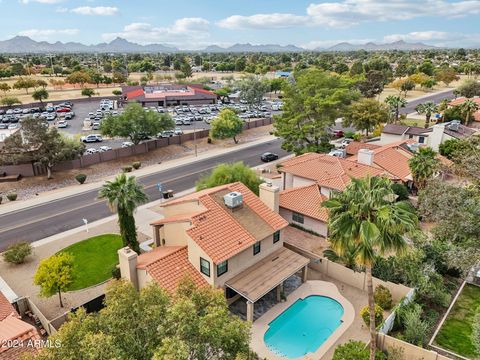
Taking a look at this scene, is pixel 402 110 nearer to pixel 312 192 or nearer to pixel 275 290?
pixel 312 192

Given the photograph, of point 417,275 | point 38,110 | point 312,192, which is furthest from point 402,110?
point 38,110

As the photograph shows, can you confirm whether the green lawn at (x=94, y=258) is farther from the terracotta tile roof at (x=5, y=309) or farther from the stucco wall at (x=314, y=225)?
the stucco wall at (x=314, y=225)

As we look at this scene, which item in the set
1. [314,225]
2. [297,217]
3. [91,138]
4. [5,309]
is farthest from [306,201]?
[91,138]

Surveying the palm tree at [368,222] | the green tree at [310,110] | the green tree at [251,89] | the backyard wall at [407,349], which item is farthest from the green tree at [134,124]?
the backyard wall at [407,349]

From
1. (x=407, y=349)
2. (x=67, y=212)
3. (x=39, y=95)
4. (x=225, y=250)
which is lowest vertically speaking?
(x=67, y=212)

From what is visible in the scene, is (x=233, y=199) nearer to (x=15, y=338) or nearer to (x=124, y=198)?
(x=124, y=198)
